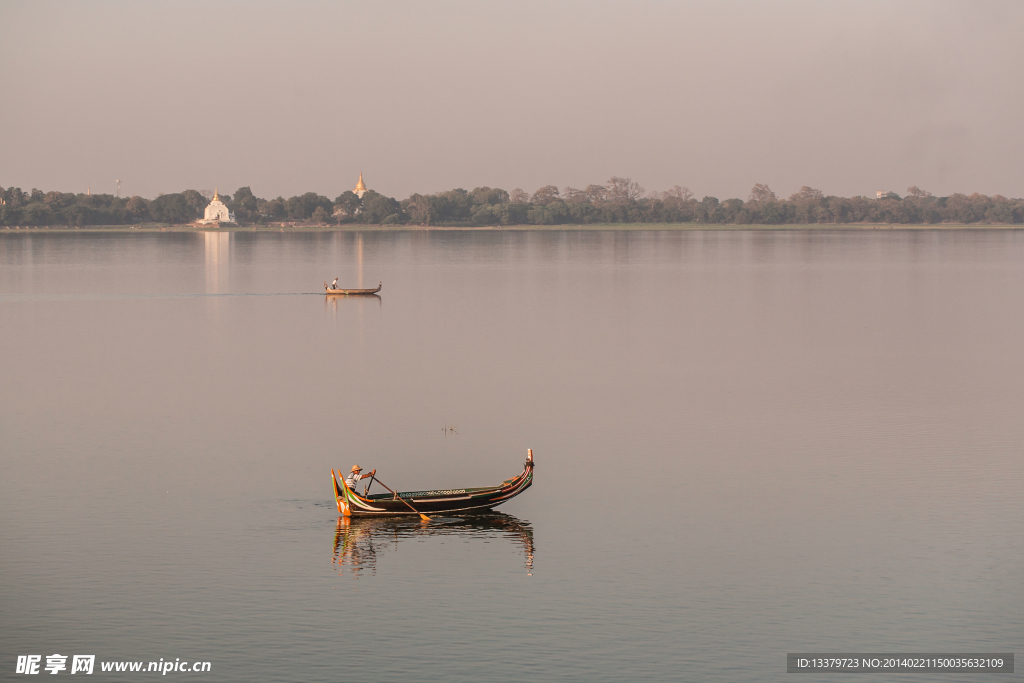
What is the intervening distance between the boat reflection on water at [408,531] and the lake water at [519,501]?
13 cm

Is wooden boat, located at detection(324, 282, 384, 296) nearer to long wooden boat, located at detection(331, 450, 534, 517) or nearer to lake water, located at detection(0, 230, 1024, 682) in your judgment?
lake water, located at detection(0, 230, 1024, 682)

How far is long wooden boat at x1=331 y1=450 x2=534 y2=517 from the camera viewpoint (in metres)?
32.5

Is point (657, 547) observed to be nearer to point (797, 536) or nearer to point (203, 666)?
point (797, 536)

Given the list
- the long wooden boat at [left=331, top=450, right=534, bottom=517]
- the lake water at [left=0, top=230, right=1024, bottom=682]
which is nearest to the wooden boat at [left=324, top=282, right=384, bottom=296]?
the lake water at [left=0, top=230, right=1024, bottom=682]

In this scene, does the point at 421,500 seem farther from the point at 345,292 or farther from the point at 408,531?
the point at 345,292

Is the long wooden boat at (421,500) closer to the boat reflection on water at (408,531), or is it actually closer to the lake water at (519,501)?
the boat reflection on water at (408,531)

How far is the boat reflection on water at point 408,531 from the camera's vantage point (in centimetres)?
3032

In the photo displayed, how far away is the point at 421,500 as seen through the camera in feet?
107

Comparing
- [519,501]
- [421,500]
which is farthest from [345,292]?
[421,500]

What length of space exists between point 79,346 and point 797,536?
55.0 meters

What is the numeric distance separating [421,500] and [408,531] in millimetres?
1015

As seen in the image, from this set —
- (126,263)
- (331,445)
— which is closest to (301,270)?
(126,263)

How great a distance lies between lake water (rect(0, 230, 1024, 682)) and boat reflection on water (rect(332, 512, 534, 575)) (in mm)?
126

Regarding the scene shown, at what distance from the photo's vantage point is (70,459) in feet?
132
